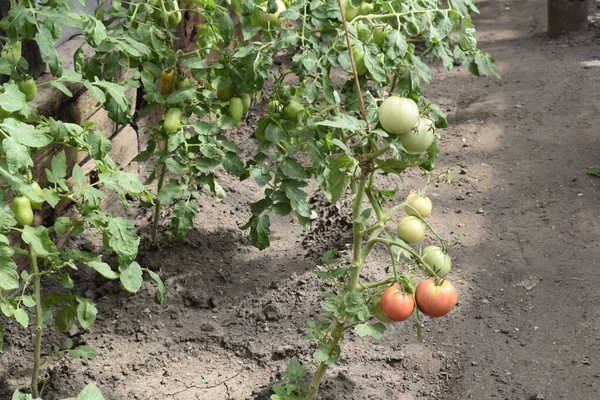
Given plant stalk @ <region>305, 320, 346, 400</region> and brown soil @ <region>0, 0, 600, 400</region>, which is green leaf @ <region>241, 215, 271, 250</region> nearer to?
brown soil @ <region>0, 0, 600, 400</region>

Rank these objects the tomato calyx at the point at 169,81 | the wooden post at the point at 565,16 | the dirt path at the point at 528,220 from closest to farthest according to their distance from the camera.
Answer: the dirt path at the point at 528,220 → the tomato calyx at the point at 169,81 → the wooden post at the point at 565,16

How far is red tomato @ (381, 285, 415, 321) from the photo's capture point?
2391 mm

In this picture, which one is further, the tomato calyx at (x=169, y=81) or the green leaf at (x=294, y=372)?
the tomato calyx at (x=169, y=81)

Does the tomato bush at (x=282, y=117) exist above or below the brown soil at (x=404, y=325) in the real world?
above

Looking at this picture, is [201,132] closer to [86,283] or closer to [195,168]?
[195,168]

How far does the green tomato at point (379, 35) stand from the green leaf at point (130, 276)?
3.69 ft

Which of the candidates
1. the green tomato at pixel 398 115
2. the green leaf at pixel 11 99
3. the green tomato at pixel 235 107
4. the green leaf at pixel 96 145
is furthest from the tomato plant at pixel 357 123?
the green leaf at pixel 11 99

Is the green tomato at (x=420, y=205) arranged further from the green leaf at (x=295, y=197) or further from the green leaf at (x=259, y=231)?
the green leaf at (x=259, y=231)

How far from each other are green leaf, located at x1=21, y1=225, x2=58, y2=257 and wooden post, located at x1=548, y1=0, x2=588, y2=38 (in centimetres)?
496

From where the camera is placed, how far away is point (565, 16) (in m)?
6.42

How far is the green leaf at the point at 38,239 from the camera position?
249cm

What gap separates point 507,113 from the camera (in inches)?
208

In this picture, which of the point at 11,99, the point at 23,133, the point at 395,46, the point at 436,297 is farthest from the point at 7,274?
the point at 395,46

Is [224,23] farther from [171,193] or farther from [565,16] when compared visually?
[565,16]
